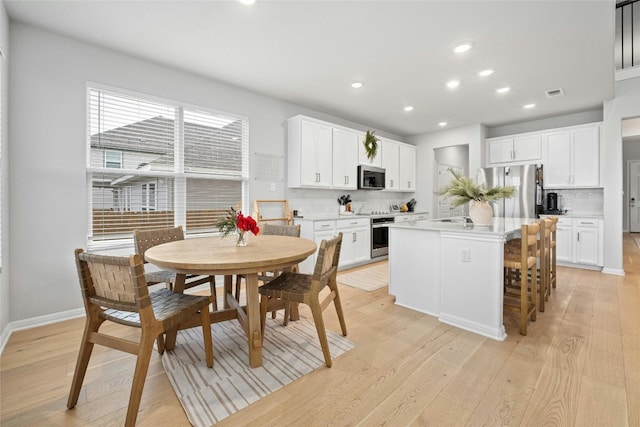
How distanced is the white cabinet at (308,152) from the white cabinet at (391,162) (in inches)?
61.8

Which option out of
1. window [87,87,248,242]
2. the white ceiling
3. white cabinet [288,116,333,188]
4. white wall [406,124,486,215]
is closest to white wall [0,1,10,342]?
the white ceiling

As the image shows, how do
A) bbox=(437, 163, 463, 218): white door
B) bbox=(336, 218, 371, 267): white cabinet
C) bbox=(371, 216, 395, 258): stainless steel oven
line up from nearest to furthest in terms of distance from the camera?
1. bbox=(336, 218, 371, 267): white cabinet
2. bbox=(371, 216, 395, 258): stainless steel oven
3. bbox=(437, 163, 463, 218): white door

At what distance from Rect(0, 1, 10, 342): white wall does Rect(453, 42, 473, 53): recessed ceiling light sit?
3783mm

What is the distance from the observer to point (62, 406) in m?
1.58

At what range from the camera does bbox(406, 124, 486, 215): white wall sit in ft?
19.1

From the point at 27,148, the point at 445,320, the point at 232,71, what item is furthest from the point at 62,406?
the point at 232,71

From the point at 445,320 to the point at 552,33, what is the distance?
2773 mm

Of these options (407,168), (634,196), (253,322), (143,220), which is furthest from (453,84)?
(634,196)

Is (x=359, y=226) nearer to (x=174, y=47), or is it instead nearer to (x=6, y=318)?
(x=174, y=47)

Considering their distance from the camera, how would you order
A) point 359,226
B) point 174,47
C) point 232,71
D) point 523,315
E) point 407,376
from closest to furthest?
point 407,376 < point 523,315 < point 174,47 < point 232,71 < point 359,226

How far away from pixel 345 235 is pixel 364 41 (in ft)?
8.92

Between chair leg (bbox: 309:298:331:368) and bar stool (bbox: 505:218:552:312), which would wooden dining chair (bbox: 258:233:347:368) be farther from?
bar stool (bbox: 505:218:552:312)

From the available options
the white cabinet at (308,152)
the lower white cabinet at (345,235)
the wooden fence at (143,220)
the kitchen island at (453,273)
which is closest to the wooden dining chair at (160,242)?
the wooden fence at (143,220)

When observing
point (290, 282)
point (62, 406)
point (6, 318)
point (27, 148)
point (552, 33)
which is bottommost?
point (62, 406)
